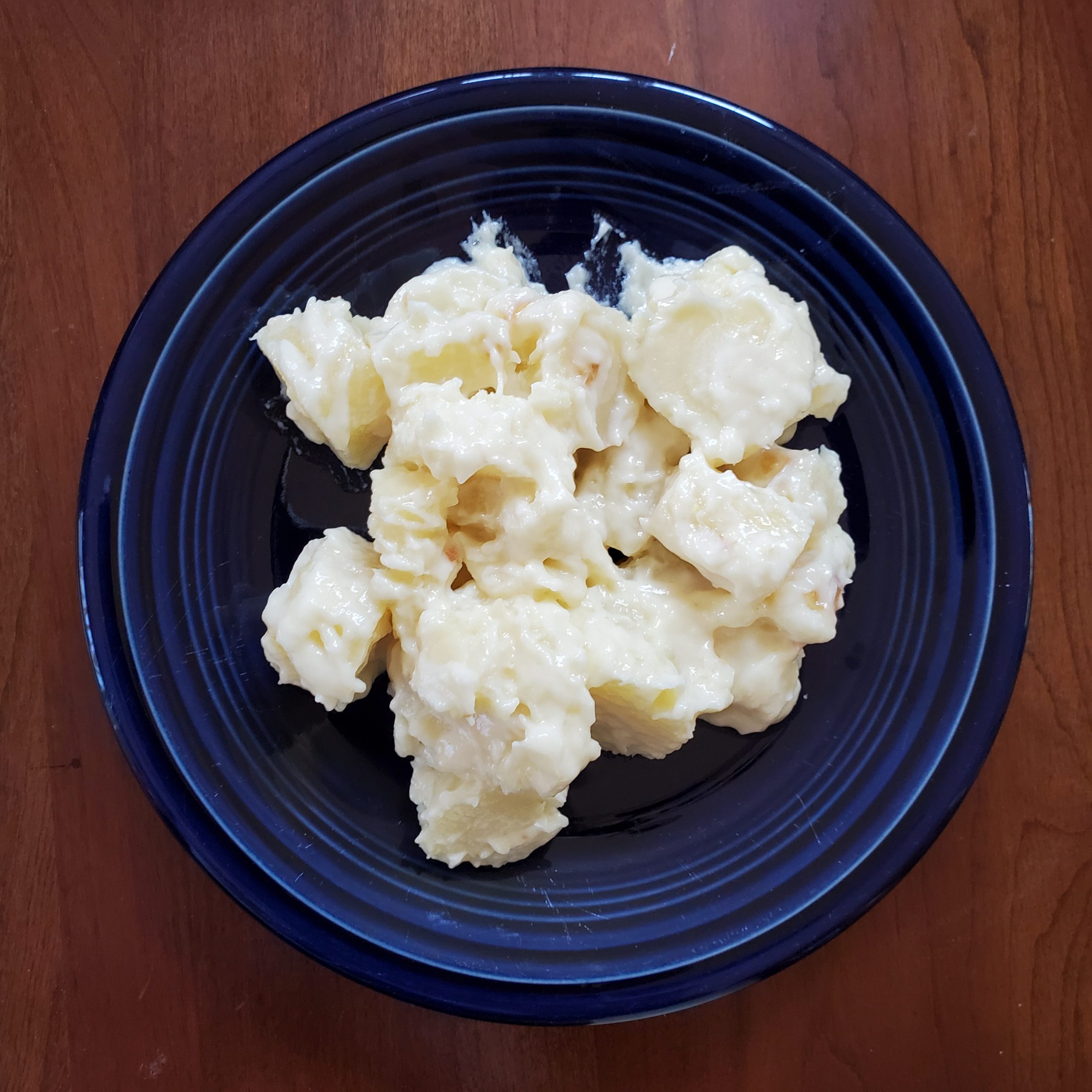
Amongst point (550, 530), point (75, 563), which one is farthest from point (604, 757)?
point (75, 563)

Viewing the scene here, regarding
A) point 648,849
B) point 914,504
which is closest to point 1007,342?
point 914,504

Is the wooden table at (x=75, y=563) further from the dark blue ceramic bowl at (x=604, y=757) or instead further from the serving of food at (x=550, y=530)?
the serving of food at (x=550, y=530)

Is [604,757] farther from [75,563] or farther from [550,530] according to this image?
[75,563]

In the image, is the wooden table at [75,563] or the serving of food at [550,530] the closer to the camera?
the serving of food at [550,530]

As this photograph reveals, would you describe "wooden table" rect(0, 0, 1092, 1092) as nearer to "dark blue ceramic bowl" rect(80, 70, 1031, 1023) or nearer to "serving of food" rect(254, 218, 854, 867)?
"dark blue ceramic bowl" rect(80, 70, 1031, 1023)

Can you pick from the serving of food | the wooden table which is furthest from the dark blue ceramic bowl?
the wooden table

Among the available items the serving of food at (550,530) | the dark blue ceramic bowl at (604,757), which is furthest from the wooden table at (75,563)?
the serving of food at (550,530)
